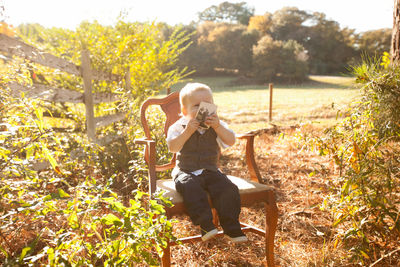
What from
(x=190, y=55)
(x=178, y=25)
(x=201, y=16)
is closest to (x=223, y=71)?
(x=190, y=55)

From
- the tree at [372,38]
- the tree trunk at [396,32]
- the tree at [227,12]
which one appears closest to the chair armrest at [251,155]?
the tree trunk at [396,32]

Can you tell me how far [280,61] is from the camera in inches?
1101

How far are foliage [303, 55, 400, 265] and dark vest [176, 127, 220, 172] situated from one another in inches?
33.5

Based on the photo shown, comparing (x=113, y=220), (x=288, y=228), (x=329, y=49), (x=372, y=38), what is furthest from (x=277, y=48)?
(x=113, y=220)

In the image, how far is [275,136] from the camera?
5.87m

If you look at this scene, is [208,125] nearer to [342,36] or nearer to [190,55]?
[190,55]

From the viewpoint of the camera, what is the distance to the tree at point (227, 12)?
174ft

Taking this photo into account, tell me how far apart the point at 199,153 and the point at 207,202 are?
16.3 inches

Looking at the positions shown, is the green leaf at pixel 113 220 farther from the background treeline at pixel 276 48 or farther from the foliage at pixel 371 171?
the background treeline at pixel 276 48

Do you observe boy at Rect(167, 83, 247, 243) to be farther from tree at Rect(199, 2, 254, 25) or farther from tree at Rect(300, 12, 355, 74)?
tree at Rect(199, 2, 254, 25)

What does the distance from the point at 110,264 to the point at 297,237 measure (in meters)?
1.74

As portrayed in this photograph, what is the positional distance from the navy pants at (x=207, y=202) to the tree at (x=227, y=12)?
177ft

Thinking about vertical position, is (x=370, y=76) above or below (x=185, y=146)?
above

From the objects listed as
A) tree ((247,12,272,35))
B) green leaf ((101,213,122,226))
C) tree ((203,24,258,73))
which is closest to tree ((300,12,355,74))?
tree ((247,12,272,35))
